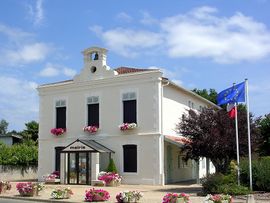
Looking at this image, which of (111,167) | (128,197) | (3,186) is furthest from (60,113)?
(128,197)

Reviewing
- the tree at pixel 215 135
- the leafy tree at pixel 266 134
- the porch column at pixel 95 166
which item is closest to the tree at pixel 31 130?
Answer: the porch column at pixel 95 166

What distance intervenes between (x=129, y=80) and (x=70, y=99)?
17.9ft

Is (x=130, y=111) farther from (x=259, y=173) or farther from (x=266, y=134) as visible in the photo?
(x=266, y=134)

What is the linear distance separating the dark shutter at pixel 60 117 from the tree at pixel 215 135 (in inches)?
429

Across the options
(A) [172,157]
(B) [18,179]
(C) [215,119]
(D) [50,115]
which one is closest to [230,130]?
(C) [215,119]

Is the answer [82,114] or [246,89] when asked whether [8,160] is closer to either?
[82,114]

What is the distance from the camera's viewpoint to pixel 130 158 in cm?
2911

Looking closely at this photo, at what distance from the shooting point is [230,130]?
78.3ft

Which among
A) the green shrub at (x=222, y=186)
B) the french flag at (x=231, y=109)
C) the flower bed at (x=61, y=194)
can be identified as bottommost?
the flower bed at (x=61, y=194)

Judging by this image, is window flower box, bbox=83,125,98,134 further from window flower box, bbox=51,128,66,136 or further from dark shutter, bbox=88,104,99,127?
window flower box, bbox=51,128,66,136

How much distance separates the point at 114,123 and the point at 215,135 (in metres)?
8.72

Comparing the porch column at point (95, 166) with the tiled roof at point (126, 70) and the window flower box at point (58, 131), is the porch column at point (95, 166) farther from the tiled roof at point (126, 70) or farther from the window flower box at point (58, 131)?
the tiled roof at point (126, 70)

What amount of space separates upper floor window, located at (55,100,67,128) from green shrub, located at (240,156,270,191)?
15625 mm

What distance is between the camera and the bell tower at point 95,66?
30.9 metres
